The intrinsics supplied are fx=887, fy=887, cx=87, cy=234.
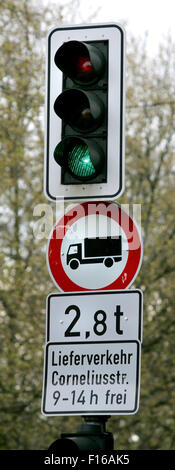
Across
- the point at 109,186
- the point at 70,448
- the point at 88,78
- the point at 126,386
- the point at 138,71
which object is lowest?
the point at 70,448

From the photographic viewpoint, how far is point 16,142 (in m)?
13.6

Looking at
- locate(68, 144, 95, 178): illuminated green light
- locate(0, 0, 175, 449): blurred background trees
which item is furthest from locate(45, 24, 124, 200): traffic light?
locate(0, 0, 175, 449): blurred background trees

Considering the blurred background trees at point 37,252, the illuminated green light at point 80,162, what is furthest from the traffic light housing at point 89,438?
the blurred background trees at point 37,252

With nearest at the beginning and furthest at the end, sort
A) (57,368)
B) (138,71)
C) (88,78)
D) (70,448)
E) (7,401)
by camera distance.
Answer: (70,448)
(57,368)
(88,78)
(7,401)
(138,71)

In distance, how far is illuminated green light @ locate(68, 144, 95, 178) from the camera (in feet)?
14.7

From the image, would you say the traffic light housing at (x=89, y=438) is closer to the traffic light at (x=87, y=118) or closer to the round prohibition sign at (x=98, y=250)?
the round prohibition sign at (x=98, y=250)

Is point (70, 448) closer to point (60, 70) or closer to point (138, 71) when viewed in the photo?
point (60, 70)

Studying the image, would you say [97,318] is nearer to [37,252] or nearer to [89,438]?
[89,438]

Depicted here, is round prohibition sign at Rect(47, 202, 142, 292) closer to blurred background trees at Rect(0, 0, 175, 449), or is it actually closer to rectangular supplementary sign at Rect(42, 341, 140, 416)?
rectangular supplementary sign at Rect(42, 341, 140, 416)

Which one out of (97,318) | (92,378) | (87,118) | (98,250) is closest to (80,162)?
(87,118)

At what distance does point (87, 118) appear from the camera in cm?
448

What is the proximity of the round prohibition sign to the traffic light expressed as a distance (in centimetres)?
10

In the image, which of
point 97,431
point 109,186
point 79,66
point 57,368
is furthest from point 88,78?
point 97,431

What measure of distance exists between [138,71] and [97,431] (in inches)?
439
